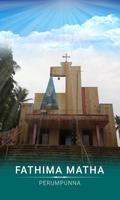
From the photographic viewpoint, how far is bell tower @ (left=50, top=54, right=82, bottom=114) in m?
19.6

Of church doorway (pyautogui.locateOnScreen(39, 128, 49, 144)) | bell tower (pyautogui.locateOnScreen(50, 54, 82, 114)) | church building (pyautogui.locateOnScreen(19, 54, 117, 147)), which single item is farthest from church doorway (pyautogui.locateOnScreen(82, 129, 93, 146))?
church doorway (pyautogui.locateOnScreen(39, 128, 49, 144))

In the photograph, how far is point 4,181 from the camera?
8.32 metres

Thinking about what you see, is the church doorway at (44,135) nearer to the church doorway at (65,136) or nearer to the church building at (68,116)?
the church building at (68,116)

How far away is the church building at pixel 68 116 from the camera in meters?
17.1

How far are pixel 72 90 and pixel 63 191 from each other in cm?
1368

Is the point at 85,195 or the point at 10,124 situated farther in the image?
the point at 10,124

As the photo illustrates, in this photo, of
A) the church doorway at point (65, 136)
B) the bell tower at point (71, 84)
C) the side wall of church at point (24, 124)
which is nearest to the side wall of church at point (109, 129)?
the bell tower at point (71, 84)

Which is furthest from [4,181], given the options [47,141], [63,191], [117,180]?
[47,141]

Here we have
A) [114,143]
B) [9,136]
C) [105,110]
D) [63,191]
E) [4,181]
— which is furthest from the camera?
[105,110]

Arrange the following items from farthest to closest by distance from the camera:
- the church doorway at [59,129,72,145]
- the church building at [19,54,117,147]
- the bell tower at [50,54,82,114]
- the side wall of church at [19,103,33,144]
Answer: the bell tower at [50,54,82,114] → the church doorway at [59,129,72,145] → the side wall of church at [19,103,33,144] → the church building at [19,54,117,147]

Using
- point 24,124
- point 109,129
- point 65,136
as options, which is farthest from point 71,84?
point 24,124

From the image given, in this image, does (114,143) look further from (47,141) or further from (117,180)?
(117,180)

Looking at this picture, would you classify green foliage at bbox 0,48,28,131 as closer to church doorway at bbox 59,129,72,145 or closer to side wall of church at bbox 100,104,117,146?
church doorway at bbox 59,129,72,145

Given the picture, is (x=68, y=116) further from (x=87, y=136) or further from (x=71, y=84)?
(x=71, y=84)
